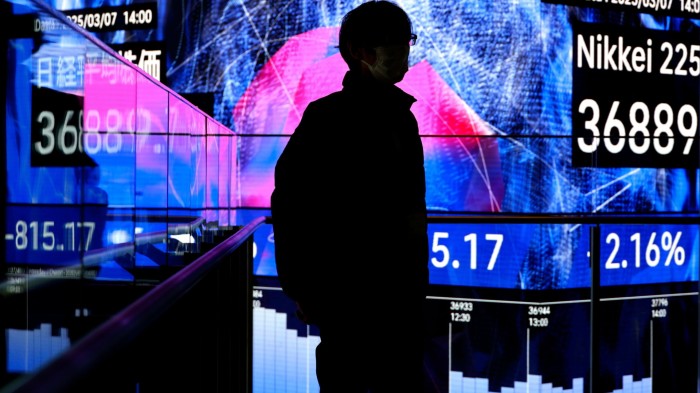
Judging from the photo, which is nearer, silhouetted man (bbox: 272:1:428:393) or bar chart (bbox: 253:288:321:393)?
silhouetted man (bbox: 272:1:428:393)

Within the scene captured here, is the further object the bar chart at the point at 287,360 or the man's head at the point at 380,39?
the bar chart at the point at 287,360

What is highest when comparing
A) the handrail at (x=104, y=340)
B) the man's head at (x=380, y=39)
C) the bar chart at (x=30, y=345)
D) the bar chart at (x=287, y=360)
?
the man's head at (x=380, y=39)

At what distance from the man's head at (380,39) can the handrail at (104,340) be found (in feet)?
2.06

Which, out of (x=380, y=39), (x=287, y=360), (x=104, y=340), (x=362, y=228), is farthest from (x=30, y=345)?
(x=287, y=360)

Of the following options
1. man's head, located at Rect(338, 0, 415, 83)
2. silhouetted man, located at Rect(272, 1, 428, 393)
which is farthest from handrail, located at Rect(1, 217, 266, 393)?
man's head, located at Rect(338, 0, 415, 83)

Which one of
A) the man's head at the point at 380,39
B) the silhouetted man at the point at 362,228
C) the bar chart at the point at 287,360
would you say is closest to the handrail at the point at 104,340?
the silhouetted man at the point at 362,228

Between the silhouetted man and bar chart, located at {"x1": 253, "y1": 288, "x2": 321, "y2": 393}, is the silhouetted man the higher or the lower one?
the higher one

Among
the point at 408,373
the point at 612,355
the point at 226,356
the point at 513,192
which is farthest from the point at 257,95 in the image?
the point at 408,373

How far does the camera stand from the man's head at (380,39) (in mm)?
1437

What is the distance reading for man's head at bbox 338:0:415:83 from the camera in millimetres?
1437

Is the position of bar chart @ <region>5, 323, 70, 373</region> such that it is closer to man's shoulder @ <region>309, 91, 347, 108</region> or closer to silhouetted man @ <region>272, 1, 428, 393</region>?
silhouetted man @ <region>272, 1, 428, 393</region>

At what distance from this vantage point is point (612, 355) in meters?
5.88

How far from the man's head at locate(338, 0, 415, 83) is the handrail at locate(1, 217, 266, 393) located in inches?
24.8

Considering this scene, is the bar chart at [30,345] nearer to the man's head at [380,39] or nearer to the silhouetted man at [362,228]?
the silhouetted man at [362,228]
